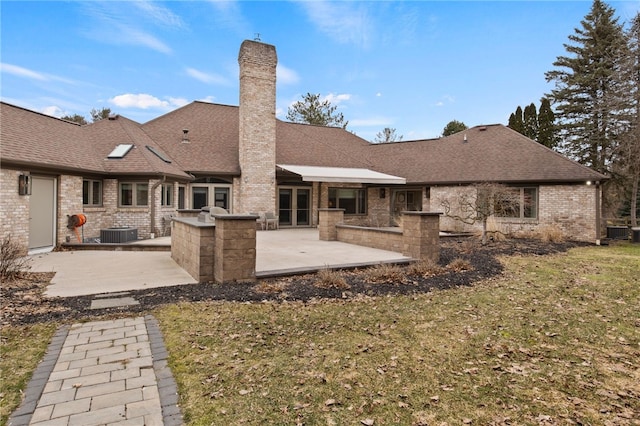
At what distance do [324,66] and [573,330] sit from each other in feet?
99.6

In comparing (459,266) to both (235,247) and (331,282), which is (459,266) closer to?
(331,282)

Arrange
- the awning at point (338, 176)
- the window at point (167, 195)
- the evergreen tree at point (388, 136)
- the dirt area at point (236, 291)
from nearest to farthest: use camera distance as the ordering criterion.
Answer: the dirt area at point (236, 291)
the window at point (167, 195)
the awning at point (338, 176)
the evergreen tree at point (388, 136)

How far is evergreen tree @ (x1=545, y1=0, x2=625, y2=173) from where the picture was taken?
28305 mm

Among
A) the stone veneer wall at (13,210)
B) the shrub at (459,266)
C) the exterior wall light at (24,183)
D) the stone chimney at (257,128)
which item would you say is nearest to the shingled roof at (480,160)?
the stone chimney at (257,128)

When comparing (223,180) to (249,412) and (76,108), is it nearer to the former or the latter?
(249,412)

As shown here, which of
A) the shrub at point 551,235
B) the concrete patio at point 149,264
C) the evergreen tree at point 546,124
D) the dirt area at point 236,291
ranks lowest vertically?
the dirt area at point 236,291

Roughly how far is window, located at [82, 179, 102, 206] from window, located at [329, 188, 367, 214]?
13.7 meters

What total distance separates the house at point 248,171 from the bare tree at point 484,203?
1.37 feet

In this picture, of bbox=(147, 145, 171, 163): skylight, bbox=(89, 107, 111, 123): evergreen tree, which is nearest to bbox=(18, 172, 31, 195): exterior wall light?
bbox=(147, 145, 171, 163): skylight

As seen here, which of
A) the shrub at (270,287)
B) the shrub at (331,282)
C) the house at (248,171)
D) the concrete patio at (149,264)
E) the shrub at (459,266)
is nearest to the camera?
the shrub at (270,287)

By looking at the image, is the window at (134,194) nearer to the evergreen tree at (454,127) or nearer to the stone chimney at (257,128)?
the stone chimney at (257,128)

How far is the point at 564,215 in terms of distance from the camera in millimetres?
19219

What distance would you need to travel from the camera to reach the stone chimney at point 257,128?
69.3ft

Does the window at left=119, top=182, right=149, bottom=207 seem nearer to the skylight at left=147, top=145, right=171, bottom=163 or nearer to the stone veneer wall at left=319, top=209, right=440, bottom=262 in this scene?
the skylight at left=147, top=145, right=171, bottom=163
